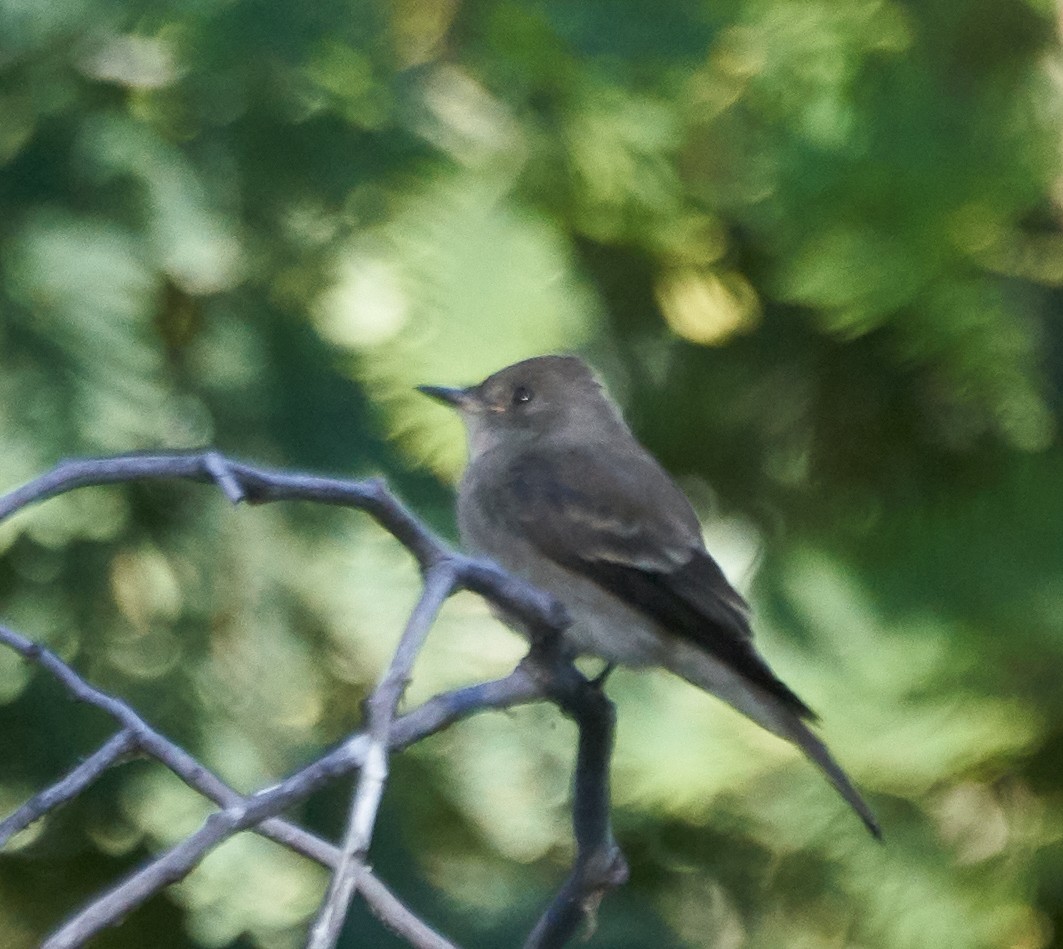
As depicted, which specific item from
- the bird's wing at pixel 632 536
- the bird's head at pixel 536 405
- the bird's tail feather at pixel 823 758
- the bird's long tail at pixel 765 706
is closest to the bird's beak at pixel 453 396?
the bird's head at pixel 536 405

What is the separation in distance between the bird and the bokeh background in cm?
7

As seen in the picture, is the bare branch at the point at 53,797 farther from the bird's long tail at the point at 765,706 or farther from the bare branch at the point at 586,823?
the bird's long tail at the point at 765,706

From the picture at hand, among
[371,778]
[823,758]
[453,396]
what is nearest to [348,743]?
[371,778]

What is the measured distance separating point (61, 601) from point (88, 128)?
55cm

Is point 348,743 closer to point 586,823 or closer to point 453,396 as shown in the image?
point 586,823

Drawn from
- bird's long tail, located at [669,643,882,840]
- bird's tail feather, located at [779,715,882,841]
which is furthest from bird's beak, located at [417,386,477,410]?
bird's tail feather, located at [779,715,882,841]

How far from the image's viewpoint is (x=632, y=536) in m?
2.21

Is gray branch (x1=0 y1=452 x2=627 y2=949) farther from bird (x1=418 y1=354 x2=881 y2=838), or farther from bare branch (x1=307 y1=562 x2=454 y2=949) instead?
bird (x1=418 y1=354 x2=881 y2=838)

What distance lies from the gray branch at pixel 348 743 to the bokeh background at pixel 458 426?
76 cm

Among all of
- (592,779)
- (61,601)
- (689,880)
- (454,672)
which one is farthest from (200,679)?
(592,779)

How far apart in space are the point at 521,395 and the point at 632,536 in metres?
0.30

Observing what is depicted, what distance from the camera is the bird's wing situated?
6.54 feet

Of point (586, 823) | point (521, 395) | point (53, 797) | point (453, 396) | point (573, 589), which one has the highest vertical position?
point (53, 797)

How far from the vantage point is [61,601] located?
2.06 meters
